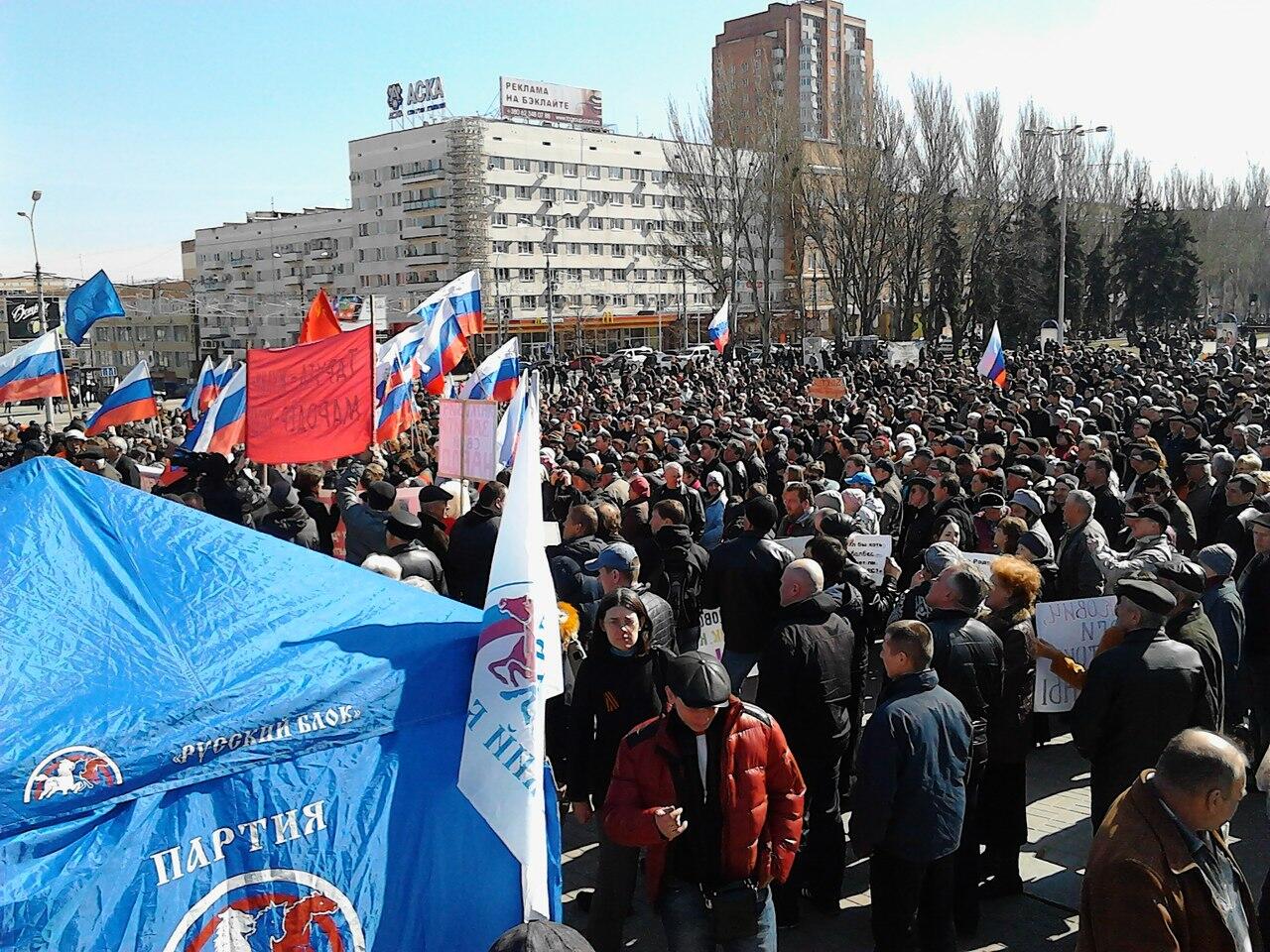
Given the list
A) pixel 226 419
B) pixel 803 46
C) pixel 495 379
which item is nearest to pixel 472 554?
pixel 226 419

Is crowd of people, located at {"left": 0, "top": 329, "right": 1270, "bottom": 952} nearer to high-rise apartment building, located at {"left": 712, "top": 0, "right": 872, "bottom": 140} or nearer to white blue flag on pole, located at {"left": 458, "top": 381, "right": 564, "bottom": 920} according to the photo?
white blue flag on pole, located at {"left": 458, "top": 381, "right": 564, "bottom": 920}

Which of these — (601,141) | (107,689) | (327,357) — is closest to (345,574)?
(107,689)

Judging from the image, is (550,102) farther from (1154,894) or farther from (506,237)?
(1154,894)

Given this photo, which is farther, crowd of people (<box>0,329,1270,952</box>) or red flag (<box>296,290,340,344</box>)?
red flag (<box>296,290,340,344</box>)

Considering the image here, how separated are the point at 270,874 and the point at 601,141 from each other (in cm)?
8996

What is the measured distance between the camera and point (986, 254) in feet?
178

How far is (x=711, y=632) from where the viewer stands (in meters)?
6.62

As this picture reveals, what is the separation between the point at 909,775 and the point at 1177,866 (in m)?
1.31

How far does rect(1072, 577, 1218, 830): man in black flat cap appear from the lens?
4.57 metres

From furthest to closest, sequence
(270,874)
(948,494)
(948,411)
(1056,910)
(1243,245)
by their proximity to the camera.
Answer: (1243,245)
(948,411)
(948,494)
(1056,910)
(270,874)

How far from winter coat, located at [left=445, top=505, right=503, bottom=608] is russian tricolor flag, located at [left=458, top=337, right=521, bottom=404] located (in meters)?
7.44

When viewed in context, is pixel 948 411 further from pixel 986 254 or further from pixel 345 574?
pixel 986 254

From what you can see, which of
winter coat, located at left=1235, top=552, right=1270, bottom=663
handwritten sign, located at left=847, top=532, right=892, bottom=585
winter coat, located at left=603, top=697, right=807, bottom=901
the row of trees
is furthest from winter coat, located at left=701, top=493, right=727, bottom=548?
the row of trees

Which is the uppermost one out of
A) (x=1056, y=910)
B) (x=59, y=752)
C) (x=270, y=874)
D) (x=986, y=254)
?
(x=986, y=254)
